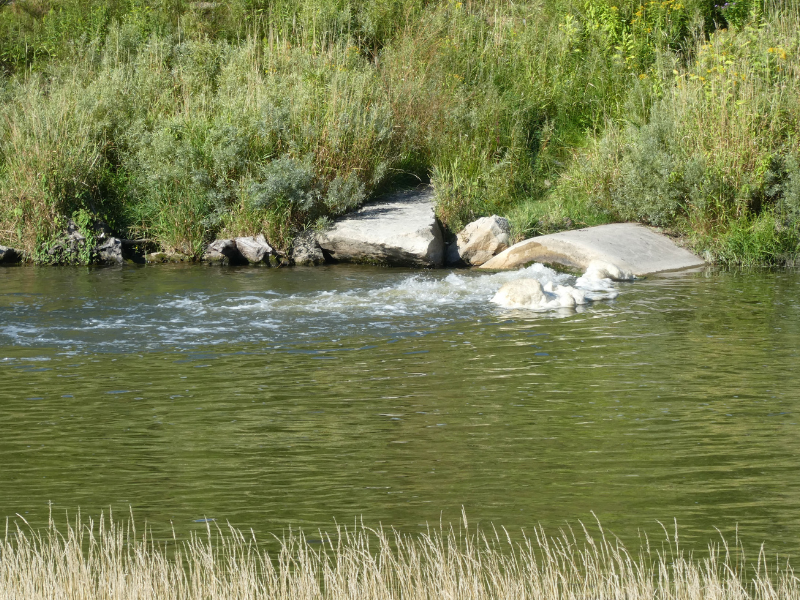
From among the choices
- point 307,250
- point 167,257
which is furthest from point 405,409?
point 167,257

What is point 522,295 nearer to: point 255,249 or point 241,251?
point 255,249

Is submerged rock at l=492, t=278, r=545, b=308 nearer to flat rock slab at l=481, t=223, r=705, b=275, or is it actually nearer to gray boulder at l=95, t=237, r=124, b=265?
flat rock slab at l=481, t=223, r=705, b=275

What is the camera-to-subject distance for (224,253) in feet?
47.7

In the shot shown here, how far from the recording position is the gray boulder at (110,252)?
1479cm

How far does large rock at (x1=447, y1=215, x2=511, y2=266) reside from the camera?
14.4 m

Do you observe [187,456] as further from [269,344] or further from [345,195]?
[345,195]

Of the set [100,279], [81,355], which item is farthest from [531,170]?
[81,355]

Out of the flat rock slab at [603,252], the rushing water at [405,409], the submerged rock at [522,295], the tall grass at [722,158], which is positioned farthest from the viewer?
the tall grass at [722,158]

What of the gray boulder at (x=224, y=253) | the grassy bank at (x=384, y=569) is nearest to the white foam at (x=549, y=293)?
the gray boulder at (x=224, y=253)

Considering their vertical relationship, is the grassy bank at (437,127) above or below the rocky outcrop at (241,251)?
above

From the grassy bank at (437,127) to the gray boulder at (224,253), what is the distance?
0.35m

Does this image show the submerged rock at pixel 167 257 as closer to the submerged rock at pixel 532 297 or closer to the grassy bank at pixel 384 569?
the submerged rock at pixel 532 297

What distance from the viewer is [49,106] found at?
15406 millimetres

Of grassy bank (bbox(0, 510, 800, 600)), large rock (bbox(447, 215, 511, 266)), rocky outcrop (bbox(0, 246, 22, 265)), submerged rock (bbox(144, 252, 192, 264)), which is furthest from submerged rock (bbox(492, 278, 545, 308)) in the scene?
rocky outcrop (bbox(0, 246, 22, 265))
